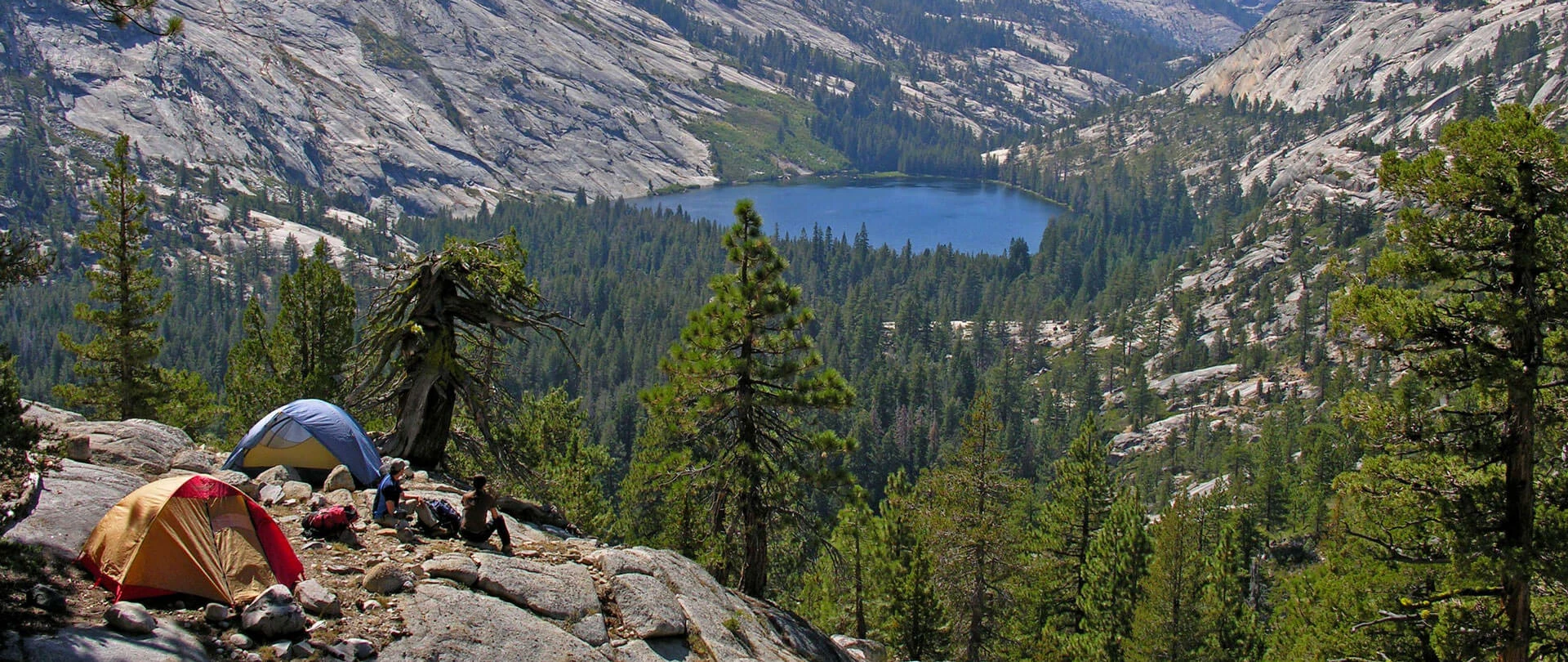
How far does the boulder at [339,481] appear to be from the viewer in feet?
75.2

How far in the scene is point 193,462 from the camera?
23.9 meters

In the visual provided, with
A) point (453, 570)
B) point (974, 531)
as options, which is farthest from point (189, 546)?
point (974, 531)

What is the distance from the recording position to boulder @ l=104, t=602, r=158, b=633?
14375mm

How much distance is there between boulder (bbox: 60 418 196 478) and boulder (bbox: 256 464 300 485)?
2.06m

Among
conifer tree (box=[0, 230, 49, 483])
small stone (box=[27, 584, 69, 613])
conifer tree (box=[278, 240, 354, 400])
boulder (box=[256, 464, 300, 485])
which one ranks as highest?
conifer tree (box=[0, 230, 49, 483])

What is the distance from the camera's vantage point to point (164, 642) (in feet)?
47.4

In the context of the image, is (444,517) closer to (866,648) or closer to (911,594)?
(866,648)

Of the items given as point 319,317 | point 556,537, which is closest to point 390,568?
point 556,537

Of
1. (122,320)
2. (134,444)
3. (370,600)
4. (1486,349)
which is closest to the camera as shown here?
(370,600)

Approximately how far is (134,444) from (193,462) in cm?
129

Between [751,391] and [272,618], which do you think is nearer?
[272,618]

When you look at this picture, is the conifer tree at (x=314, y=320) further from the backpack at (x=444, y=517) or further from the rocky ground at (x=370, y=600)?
the backpack at (x=444, y=517)

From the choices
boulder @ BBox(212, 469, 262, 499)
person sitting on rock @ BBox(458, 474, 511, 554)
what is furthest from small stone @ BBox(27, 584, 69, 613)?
person sitting on rock @ BBox(458, 474, 511, 554)

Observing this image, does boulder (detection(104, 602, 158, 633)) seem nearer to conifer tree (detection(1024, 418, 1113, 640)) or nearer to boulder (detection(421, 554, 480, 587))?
boulder (detection(421, 554, 480, 587))
